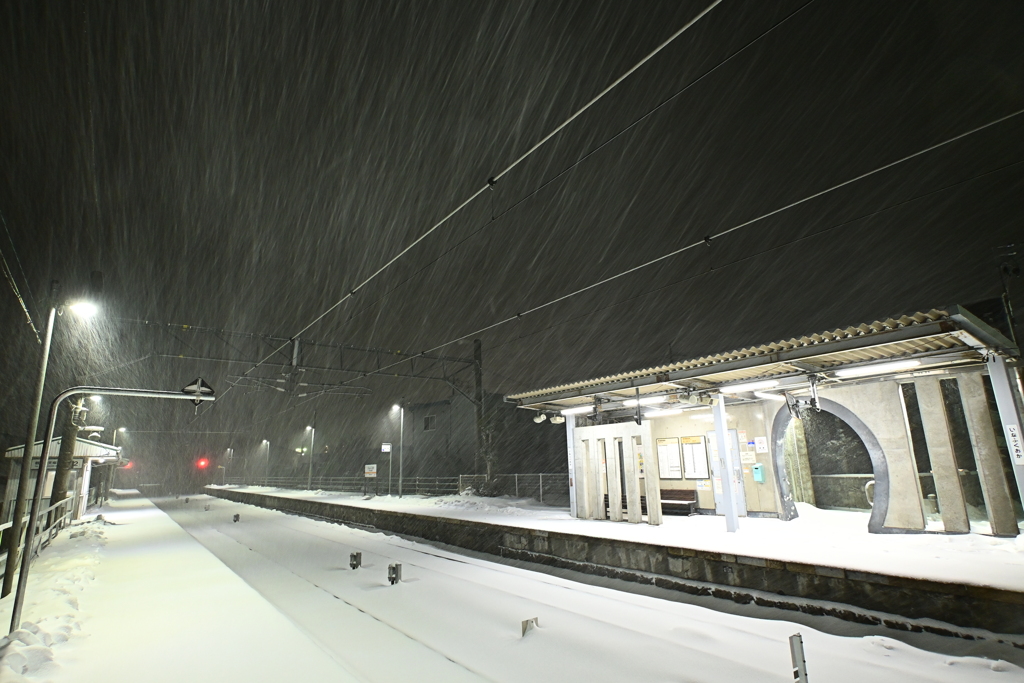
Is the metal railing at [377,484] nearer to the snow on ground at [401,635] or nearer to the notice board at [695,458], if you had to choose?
the notice board at [695,458]

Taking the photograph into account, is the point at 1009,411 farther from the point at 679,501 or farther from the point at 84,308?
the point at 84,308

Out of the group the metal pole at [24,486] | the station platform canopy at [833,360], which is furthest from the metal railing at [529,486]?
the metal pole at [24,486]

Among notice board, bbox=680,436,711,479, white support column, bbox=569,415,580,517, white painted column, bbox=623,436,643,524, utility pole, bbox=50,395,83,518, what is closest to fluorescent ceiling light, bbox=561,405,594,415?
white support column, bbox=569,415,580,517

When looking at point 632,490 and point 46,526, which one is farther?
point 46,526

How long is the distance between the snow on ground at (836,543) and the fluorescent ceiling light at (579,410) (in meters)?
2.98

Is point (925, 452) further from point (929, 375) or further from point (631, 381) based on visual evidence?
point (631, 381)

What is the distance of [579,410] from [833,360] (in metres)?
6.74

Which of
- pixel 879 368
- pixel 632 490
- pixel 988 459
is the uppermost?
pixel 879 368

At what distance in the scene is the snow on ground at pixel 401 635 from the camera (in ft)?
15.1

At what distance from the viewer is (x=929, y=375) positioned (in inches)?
357

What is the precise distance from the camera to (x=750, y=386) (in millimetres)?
10328

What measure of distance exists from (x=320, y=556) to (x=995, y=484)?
553 inches

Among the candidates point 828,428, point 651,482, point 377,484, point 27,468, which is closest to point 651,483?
point 651,482

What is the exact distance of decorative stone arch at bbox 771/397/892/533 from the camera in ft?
30.2
